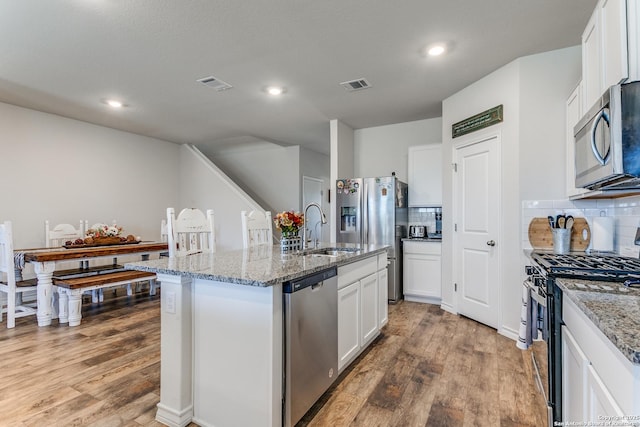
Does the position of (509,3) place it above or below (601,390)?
above

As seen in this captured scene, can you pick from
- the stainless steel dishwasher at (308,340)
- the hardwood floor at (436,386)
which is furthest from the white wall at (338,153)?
the stainless steel dishwasher at (308,340)

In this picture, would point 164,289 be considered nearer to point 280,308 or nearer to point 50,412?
point 280,308

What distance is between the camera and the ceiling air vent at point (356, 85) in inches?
138

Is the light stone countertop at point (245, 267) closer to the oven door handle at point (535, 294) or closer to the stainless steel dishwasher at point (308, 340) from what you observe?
the stainless steel dishwasher at point (308, 340)

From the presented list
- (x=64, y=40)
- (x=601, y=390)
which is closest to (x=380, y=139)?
(x=64, y=40)

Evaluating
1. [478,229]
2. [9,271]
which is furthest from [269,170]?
[478,229]

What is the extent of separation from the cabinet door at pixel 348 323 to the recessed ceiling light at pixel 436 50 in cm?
214

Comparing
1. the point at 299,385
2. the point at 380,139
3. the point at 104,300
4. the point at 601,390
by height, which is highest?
the point at 380,139

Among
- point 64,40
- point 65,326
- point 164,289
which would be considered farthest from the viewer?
point 65,326

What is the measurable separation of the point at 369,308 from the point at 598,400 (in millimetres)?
1858

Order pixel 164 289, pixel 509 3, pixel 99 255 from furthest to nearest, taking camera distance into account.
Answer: pixel 99 255 < pixel 509 3 < pixel 164 289

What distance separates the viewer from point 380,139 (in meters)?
5.25

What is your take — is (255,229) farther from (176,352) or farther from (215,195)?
(215,195)

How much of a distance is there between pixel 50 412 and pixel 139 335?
1247mm
